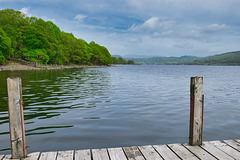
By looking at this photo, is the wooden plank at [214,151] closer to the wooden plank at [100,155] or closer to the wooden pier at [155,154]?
the wooden pier at [155,154]

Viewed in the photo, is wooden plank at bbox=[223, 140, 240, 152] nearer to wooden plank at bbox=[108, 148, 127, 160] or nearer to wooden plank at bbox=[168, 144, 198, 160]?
wooden plank at bbox=[168, 144, 198, 160]

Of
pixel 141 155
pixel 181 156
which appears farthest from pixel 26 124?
pixel 181 156

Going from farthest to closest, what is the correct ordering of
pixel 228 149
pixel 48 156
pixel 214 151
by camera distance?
pixel 228 149, pixel 214 151, pixel 48 156

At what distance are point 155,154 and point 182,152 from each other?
62 centimetres

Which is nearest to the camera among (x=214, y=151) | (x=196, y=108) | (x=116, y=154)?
(x=116, y=154)

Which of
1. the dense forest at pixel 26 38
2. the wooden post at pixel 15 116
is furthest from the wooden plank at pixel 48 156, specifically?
the dense forest at pixel 26 38

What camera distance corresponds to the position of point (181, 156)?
392 cm

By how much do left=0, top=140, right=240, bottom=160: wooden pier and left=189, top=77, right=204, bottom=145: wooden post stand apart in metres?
0.23

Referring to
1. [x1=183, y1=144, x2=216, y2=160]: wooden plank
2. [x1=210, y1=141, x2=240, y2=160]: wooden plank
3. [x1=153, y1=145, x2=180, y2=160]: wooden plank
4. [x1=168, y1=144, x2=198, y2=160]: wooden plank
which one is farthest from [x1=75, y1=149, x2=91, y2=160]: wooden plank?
[x1=210, y1=141, x2=240, y2=160]: wooden plank

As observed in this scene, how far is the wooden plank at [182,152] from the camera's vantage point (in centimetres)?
387

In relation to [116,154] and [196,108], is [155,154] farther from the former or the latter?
[196,108]

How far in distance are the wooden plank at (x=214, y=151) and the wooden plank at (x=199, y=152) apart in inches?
4.5

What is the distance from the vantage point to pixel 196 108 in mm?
4398

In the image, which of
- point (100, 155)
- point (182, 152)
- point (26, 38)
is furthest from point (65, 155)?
point (26, 38)
